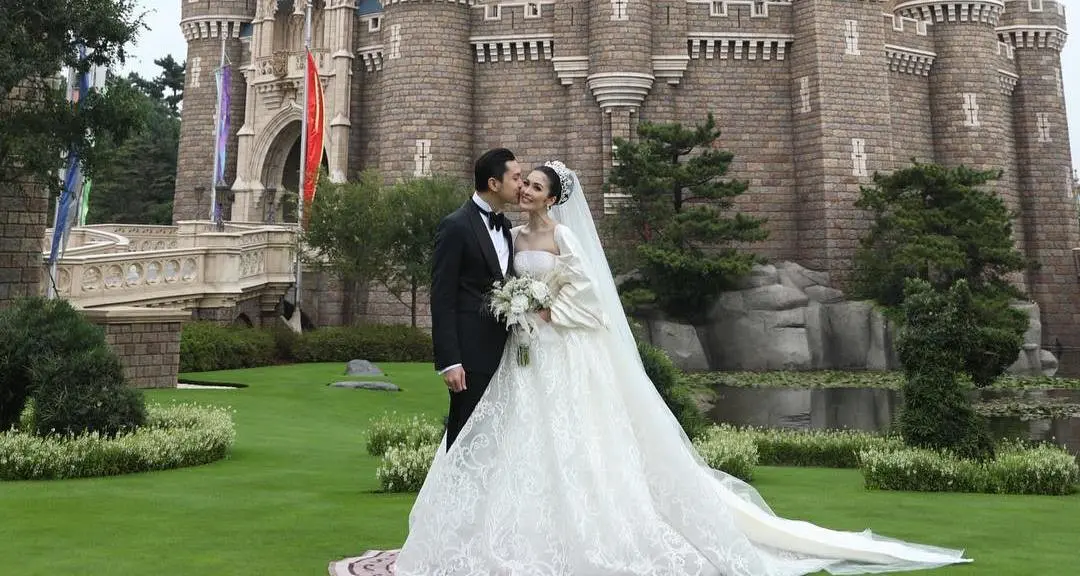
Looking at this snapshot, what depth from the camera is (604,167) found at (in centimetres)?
2584

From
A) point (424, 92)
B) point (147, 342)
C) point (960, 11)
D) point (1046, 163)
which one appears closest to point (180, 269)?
point (147, 342)

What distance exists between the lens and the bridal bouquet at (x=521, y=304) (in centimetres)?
408

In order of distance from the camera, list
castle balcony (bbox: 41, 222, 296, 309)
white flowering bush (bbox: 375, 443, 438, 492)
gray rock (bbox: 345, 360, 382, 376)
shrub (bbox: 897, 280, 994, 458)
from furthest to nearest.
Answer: gray rock (bbox: 345, 360, 382, 376)
castle balcony (bbox: 41, 222, 296, 309)
shrub (bbox: 897, 280, 994, 458)
white flowering bush (bbox: 375, 443, 438, 492)

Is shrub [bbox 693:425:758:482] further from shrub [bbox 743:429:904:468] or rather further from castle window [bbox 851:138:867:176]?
castle window [bbox 851:138:867:176]

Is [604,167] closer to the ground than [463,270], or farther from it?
farther from it

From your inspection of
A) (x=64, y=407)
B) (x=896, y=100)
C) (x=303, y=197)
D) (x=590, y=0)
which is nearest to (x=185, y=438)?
(x=64, y=407)

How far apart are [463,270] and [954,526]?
3.38m

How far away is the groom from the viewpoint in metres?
Answer: 4.14

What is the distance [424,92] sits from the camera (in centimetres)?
2592

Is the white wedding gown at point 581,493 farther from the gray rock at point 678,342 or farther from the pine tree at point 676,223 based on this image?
the gray rock at point 678,342

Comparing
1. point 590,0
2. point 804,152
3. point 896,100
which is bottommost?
point 804,152

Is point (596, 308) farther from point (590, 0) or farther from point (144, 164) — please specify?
point (144, 164)

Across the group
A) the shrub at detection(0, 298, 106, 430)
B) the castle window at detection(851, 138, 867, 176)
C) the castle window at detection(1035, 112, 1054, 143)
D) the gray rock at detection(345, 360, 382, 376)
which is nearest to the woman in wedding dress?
the shrub at detection(0, 298, 106, 430)

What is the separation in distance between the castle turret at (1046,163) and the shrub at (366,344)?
73.9ft
